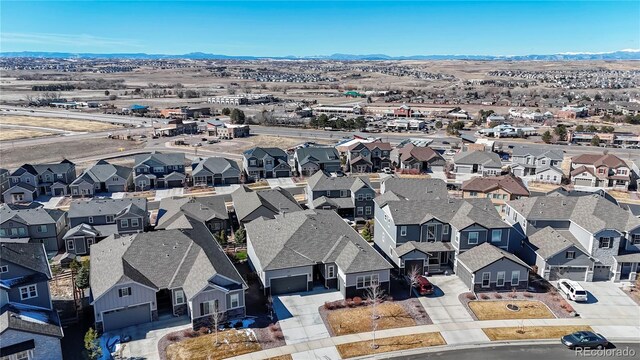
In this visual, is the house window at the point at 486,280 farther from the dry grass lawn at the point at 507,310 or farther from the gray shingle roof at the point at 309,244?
the gray shingle roof at the point at 309,244

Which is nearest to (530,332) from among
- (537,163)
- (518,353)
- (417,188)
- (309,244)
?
(518,353)

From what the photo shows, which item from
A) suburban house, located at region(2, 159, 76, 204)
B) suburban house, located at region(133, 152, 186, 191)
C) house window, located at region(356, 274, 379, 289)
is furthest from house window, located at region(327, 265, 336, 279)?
suburban house, located at region(2, 159, 76, 204)

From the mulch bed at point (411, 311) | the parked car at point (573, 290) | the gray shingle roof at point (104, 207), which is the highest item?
the gray shingle roof at point (104, 207)

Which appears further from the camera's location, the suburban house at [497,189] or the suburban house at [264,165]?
the suburban house at [264,165]

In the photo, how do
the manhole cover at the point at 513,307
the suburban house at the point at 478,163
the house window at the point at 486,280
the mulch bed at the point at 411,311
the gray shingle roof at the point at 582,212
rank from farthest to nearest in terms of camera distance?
the suburban house at the point at 478,163, the gray shingle roof at the point at 582,212, the house window at the point at 486,280, the manhole cover at the point at 513,307, the mulch bed at the point at 411,311

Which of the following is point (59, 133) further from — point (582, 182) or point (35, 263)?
point (582, 182)

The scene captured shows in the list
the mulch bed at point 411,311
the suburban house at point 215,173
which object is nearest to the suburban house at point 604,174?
the mulch bed at point 411,311

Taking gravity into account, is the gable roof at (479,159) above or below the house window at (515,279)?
above

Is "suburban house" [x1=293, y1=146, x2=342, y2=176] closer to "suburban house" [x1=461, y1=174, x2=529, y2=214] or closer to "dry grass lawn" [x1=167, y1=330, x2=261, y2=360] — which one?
"suburban house" [x1=461, y1=174, x2=529, y2=214]
